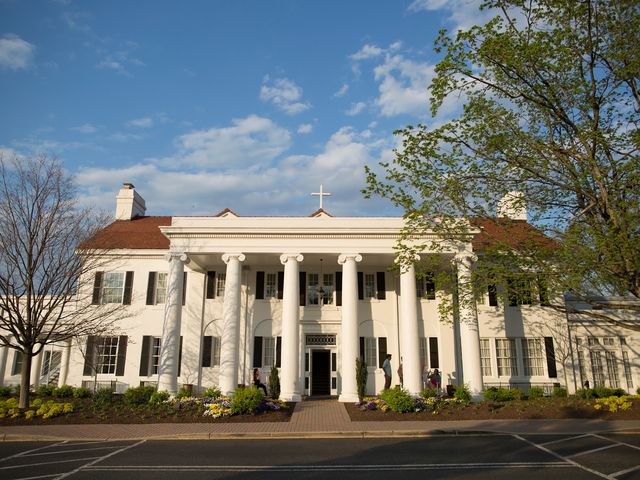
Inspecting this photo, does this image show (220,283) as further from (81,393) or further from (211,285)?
(81,393)

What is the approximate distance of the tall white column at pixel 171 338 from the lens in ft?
69.4

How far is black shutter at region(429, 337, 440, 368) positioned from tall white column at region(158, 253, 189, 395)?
1241 centimetres

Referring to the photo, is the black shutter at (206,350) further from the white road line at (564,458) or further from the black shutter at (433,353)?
the white road line at (564,458)

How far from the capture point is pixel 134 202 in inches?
1213

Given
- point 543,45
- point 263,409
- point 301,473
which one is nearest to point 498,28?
point 543,45

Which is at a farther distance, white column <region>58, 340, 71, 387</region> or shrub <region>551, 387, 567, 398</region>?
white column <region>58, 340, 71, 387</region>

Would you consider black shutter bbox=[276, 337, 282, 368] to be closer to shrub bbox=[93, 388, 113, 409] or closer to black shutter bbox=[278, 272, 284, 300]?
black shutter bbox=[278, 272, 284, 300]

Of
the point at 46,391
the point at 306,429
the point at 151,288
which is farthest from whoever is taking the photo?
the point at 151,288

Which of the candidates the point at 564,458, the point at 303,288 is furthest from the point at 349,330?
the point at 564,458

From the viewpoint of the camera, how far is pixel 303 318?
81.5 feet

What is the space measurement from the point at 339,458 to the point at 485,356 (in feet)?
52.6

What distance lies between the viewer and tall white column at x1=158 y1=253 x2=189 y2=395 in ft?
69.4

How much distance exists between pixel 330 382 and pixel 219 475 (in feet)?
49.5

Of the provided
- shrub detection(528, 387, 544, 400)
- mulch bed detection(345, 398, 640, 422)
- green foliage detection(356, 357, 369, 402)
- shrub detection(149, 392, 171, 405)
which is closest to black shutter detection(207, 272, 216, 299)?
shrub detection(149, 392, 171, 405)
